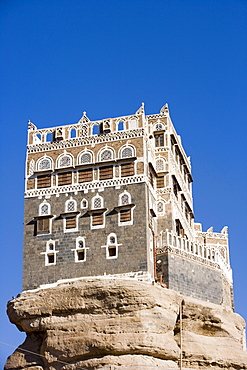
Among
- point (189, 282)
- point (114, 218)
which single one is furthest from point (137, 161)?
point (189, 282)

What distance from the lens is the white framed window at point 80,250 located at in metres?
44.1

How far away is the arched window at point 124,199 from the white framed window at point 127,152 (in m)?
2.21

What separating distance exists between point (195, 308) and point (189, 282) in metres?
2.07

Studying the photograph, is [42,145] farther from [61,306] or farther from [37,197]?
[61,306]

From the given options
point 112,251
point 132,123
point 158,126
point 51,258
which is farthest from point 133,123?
point 51,258

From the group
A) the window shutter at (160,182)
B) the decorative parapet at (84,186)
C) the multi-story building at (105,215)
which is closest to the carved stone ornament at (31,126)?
the multi-story building at (105,215)

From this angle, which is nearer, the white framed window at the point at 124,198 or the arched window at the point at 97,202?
the white framed window at the point at 124,198

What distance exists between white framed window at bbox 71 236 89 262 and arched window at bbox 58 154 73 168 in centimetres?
449

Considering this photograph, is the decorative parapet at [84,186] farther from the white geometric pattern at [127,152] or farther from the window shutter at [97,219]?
the window shutter at [97,219]

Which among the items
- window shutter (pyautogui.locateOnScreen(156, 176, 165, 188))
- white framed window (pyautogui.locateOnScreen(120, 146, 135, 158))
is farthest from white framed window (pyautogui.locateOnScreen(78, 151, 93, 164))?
window shutter (pyautogui.locateOnScreen(156, 176, 165, 188))

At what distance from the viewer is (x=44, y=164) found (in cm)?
4697

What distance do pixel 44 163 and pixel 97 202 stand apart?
4.23 metres

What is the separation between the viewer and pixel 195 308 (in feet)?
141

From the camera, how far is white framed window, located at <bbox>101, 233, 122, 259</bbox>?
4356cm
